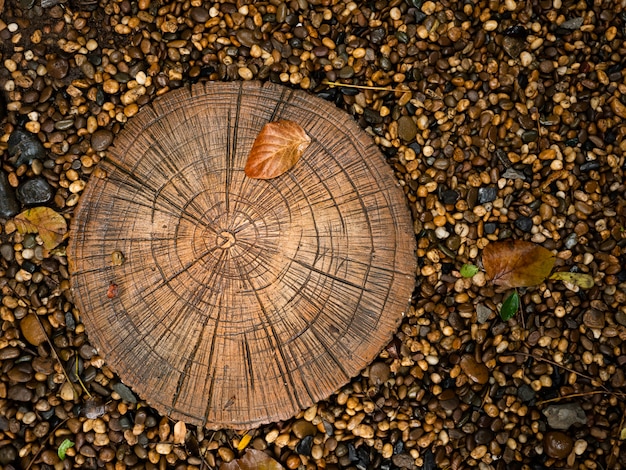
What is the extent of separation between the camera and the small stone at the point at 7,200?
2297 millimetres

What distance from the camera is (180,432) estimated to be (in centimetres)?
221

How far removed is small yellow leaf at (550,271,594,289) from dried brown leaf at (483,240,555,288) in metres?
0.06

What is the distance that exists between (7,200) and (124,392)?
36.1 inches

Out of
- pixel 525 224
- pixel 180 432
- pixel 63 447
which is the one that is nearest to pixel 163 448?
pixel 180 432

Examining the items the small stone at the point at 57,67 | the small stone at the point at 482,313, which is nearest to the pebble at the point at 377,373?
the small stone at the point at 482,313

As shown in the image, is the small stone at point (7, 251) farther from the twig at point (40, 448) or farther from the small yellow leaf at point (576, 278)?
the small yellow leaf at point (576, 278)

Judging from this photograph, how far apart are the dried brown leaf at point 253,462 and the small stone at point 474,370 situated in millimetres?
821

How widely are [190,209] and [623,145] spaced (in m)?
1.75

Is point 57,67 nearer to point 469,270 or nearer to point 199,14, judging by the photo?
point 199,14

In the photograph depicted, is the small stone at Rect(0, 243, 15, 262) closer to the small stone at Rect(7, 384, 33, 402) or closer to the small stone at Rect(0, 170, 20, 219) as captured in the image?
the small stone at Rect(0, 170, 20, 219)

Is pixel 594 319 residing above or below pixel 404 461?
above

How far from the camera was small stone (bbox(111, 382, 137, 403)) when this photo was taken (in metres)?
2.23

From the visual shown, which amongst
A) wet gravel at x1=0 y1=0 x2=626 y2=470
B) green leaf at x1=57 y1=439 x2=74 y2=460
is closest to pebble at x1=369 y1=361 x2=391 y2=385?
wet gravel at x1=0 y1=0 x2=626 y2=470

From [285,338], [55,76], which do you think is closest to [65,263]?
[55,76]
